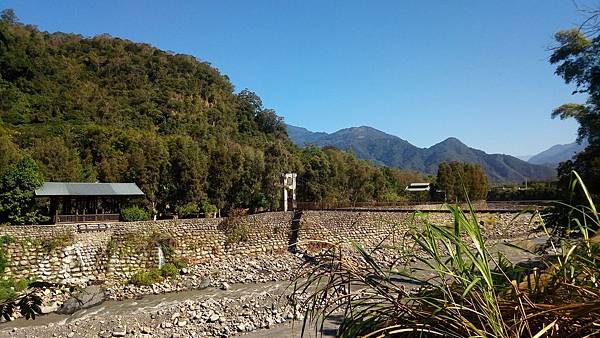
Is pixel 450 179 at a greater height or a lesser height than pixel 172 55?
lesser

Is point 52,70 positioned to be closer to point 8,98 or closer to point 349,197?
point 8,98

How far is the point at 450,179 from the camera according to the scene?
139 ft

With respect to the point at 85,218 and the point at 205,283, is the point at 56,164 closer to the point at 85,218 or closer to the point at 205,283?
the point at 85,218

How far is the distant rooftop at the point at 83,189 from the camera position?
19016mm

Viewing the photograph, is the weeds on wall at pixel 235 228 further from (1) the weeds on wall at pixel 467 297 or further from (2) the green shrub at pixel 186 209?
(1) the weeds on wall at pixel 467 297

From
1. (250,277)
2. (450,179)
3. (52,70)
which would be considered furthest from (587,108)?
(52,70)

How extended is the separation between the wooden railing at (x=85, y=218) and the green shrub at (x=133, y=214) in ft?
7.54

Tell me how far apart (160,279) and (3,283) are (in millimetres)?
5070

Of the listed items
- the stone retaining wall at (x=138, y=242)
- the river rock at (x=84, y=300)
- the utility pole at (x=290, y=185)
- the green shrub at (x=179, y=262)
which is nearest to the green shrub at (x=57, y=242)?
the stone retaining wall at (x=138, y=242)

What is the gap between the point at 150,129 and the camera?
139 feet

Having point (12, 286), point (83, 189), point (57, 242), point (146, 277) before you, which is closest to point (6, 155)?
point (83, 189)

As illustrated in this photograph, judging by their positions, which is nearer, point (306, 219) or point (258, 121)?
point (306, 219)

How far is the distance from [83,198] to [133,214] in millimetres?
2846

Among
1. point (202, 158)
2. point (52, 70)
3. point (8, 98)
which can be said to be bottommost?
point (202, 158)
